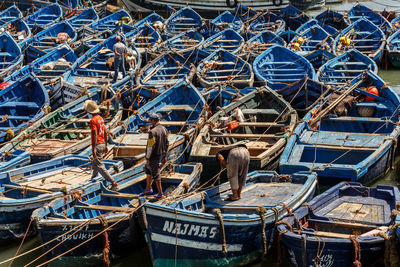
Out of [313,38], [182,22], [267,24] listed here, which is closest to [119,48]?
[313,38]

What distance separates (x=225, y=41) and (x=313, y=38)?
14.2 feet

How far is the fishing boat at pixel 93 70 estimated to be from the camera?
20.5 metres

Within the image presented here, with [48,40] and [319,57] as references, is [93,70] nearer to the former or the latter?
[48,40]

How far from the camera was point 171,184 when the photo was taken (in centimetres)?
1341

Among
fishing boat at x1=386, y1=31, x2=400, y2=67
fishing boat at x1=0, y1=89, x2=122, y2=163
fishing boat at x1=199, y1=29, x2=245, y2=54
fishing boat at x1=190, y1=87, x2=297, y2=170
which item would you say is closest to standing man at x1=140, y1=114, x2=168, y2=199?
fishing boat at x1=190, y1=87, x2=297, y2=170

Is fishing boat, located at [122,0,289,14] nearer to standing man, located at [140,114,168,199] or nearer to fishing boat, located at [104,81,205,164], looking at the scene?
fishing boat, located at [104,81,205,164]

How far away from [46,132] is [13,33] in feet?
49.5

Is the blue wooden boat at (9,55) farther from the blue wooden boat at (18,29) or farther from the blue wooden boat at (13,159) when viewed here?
the blue wooden boat at (13,159)

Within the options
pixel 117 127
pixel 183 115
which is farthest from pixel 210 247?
pixel 183 115

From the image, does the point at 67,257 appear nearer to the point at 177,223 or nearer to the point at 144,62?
the point at 177,223

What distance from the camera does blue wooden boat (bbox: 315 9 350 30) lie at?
30.7m

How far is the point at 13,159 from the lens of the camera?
14406mm

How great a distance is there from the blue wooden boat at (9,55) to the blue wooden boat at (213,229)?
44.8ft

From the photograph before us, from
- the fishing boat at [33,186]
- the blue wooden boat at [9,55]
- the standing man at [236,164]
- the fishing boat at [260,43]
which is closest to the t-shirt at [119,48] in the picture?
the blue wooden boat at [9,55]
